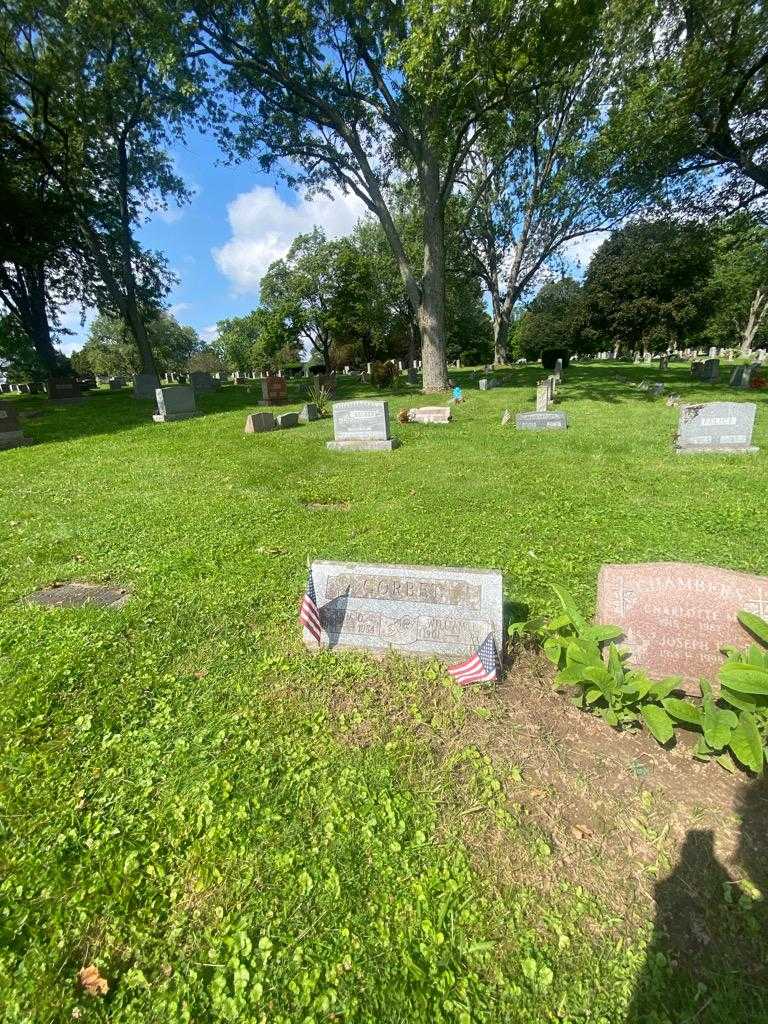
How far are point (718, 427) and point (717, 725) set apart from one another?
8381 millimetres

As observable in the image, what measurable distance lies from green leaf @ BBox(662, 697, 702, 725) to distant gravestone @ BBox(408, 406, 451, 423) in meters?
11.8

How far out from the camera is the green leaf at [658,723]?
2.54 meters

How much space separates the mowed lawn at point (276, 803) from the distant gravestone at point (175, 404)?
10.4 metres

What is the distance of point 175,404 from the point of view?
15812mm

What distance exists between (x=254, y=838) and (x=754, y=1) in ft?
71.1

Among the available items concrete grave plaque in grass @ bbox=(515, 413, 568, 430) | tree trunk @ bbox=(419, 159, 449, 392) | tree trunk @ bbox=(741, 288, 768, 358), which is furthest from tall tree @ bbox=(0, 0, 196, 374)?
tree trunk @ bbox=(741, 288, 768, 358)

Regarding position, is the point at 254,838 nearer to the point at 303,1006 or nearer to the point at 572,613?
the point at 303,1006

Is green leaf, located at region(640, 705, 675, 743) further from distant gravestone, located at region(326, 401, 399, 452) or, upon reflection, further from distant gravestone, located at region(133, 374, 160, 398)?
distant gravestone, located at region(133, 374, 160, 398)

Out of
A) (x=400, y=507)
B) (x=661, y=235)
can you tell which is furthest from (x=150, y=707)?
(x=661, y=235)

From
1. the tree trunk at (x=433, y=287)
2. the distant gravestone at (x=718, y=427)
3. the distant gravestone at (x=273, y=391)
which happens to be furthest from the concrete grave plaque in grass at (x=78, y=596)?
the tree trunk at (x=433, y=287)

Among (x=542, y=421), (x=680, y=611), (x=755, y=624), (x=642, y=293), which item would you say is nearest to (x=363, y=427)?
(x=542, y=421)

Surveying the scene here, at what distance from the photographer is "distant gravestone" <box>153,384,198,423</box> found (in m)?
15.4

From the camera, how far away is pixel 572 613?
3172mm

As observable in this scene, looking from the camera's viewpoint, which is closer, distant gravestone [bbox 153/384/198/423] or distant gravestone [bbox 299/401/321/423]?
distant gravestone [bbox 299/401/321/423]
